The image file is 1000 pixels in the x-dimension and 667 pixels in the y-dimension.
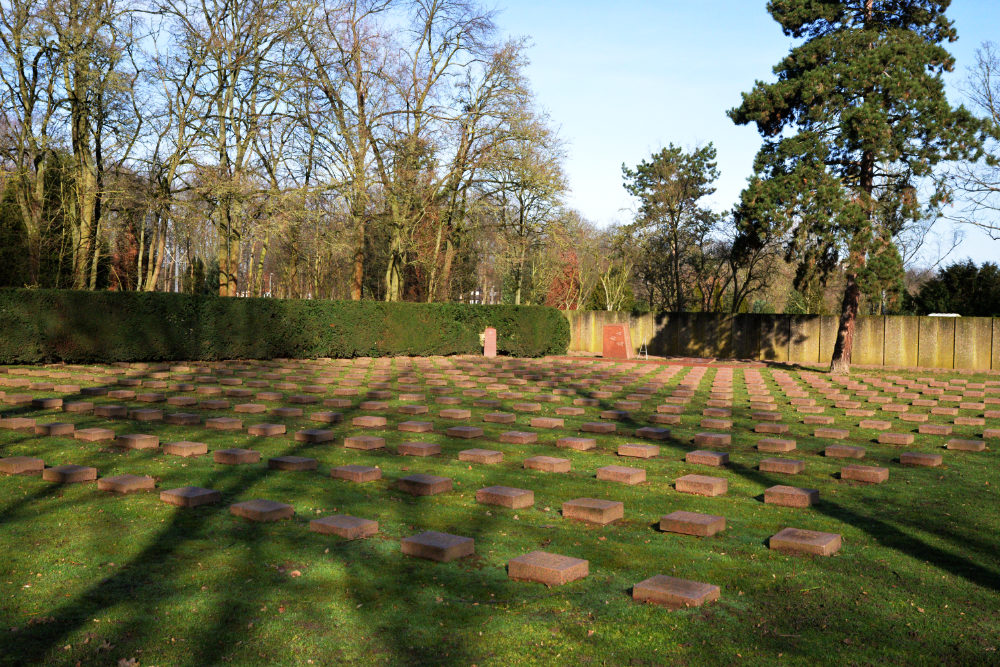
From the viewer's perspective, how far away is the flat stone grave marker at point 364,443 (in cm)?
786

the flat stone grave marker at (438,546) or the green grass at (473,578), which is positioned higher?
the flat stone grave marker at (438,546)

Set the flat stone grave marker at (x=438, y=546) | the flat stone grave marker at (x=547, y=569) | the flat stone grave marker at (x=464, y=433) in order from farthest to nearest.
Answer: the flat stone grave marker at (x=464, y=433)
the flat stone grave marker at (x=438, y=546)
the flat stone grave marker at (x=547, y=569)

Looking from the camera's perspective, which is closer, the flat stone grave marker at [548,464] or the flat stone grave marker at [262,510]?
the flat stone grave marker at [262,510]

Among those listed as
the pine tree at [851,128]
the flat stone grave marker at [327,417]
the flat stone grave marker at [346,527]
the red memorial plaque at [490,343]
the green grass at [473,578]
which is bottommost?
the green grass at [473,578]

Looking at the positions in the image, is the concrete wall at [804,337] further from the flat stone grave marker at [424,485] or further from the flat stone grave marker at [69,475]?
the flat stone grave marker at [69,475]

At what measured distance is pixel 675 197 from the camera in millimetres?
37406

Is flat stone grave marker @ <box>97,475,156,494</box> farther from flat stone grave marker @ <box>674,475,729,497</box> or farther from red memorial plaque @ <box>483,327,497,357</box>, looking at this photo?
red memorial plaque @ <box>483,327,497,357</box>

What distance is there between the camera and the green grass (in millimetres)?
3189

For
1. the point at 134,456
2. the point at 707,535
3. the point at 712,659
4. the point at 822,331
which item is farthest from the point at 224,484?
the point at 822,331

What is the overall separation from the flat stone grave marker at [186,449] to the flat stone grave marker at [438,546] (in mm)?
3492

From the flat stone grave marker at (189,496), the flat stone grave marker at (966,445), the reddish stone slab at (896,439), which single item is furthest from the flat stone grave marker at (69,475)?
the flat stone grave marker at (966,445)

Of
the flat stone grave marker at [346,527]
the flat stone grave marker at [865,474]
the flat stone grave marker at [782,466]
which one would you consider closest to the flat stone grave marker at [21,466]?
the flat stone grave marker at [346,527]

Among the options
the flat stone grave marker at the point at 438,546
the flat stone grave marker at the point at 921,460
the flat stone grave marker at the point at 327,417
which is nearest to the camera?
the flat stone grave marker at the point at 438,546

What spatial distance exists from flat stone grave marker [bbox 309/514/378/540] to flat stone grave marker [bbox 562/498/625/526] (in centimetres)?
138
